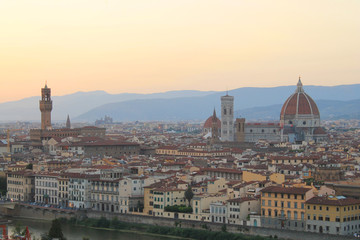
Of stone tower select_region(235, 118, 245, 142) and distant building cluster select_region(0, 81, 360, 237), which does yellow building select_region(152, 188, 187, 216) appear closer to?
distant building cluster select_region(0, 81, 360, 237)

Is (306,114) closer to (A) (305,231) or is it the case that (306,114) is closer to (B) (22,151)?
(B) (22,151)

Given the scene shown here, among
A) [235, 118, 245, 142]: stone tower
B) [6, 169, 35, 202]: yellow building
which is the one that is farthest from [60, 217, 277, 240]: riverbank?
[235, 118, 245, 142]: stone tower

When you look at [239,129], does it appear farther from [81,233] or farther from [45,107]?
[81,233]

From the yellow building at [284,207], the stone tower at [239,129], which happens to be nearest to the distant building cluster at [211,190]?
the yellow building at [284,207]

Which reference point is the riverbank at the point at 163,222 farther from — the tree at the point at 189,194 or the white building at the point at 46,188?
the tree at the point at 189,194

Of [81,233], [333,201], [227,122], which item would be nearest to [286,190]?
[333,201]

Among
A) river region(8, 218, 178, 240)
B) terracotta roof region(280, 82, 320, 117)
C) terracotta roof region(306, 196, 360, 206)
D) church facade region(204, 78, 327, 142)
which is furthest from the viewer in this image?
terracotta roof region(280, 82, 320, 117)
